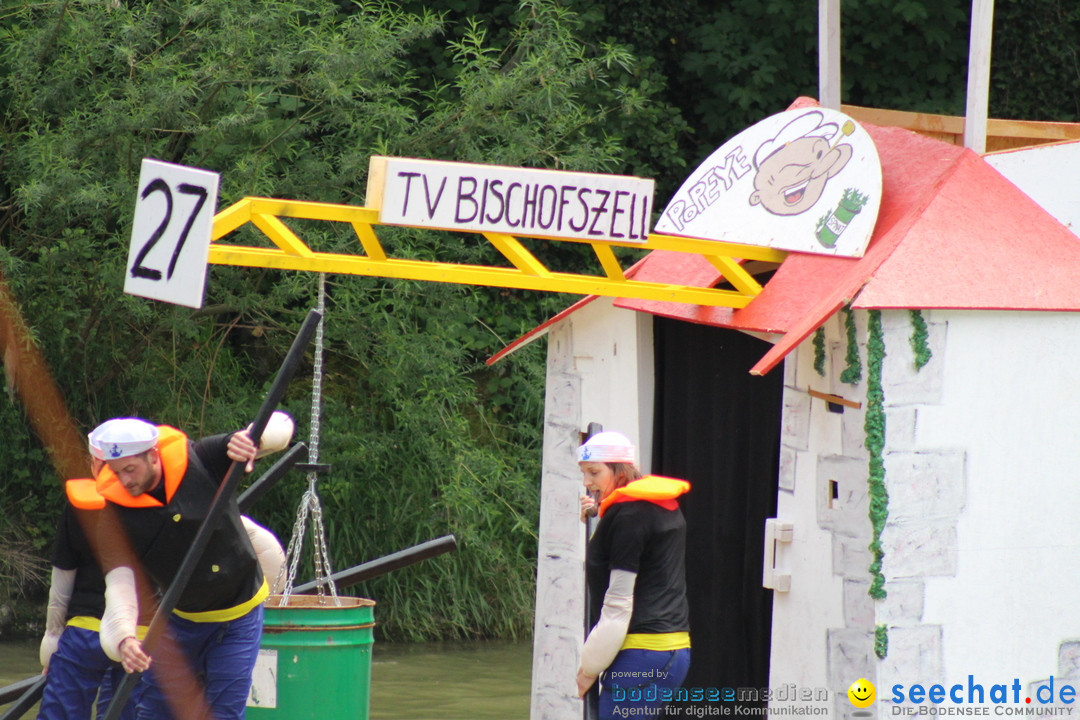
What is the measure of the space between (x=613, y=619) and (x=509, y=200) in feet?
5.07

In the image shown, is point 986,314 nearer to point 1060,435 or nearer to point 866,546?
point 1060,435

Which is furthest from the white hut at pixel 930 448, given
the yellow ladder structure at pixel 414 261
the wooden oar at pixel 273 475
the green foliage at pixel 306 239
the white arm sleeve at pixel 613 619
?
the green foliage at pixel 306 239

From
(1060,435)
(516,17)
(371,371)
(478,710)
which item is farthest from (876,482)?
(516,17)

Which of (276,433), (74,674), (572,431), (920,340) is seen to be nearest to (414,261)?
(276,433)

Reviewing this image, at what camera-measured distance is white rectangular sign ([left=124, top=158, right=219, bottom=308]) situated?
14.9ft

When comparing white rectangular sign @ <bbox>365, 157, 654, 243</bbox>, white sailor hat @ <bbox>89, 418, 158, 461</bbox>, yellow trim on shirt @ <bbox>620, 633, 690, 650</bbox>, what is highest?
white rectangular sign @ <bbox>365, 157, 654, 243</bbox>

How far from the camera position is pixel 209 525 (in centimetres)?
477

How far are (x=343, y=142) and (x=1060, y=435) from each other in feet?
20.9

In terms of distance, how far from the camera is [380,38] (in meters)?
9.62

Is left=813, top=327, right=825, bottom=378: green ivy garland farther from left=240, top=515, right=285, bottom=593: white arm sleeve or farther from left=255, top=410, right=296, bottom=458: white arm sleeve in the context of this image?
left=240, top=515, right=285, bottom=593: white arm sleeve

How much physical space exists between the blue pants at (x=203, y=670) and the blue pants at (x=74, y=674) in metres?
0.28

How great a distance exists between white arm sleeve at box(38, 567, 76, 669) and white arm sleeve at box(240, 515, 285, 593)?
0.69 meters

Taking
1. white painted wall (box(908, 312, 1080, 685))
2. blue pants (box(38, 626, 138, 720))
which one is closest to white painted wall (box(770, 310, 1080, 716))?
white painted wall (box(908, 312, 1080, 685))

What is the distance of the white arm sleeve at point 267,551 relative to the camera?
5547mm
